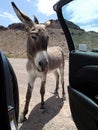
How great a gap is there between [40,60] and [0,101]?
3927 mm

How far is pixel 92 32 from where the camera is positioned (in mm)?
3604

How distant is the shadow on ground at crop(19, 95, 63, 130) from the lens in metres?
5.90

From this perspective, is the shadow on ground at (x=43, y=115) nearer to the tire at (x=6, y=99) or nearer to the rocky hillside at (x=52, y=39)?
the rocky hillside at (x=52, y=39)

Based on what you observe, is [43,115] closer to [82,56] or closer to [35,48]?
[35,48]

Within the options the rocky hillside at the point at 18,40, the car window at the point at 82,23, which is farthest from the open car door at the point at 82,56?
the rocky hillside at the point at 18,40

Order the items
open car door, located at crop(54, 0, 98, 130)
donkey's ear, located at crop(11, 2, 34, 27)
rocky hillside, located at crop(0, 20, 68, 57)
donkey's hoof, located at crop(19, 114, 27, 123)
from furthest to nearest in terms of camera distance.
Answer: rocky hillside, located at crop(0, 20, 68, 57) → donkey's ear, located at crop(11, 2, 34, 27) → donkey's hoof, located at crop(19, 114, 27, 123) → open car door, located at crop(54, 0, 98, 130)

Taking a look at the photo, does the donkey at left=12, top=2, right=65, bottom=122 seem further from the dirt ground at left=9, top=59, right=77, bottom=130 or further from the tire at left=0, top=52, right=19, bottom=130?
the tire at left=0, top=52, right=19, bottom=130

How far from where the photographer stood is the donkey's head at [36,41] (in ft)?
19.4

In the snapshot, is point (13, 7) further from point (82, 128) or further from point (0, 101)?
point (0, 101)

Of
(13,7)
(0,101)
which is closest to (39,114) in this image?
(13,7)

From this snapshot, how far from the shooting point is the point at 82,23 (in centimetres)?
358

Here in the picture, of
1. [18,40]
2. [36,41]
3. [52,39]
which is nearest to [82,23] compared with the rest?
[36,41]

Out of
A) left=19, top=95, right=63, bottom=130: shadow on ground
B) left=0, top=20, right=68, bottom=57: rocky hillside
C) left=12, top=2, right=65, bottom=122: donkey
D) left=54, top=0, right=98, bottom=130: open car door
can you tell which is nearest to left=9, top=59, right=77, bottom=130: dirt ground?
left=19, top=95, right=63, bottom=130: shadow on ground

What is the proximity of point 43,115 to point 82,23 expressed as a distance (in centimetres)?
335
